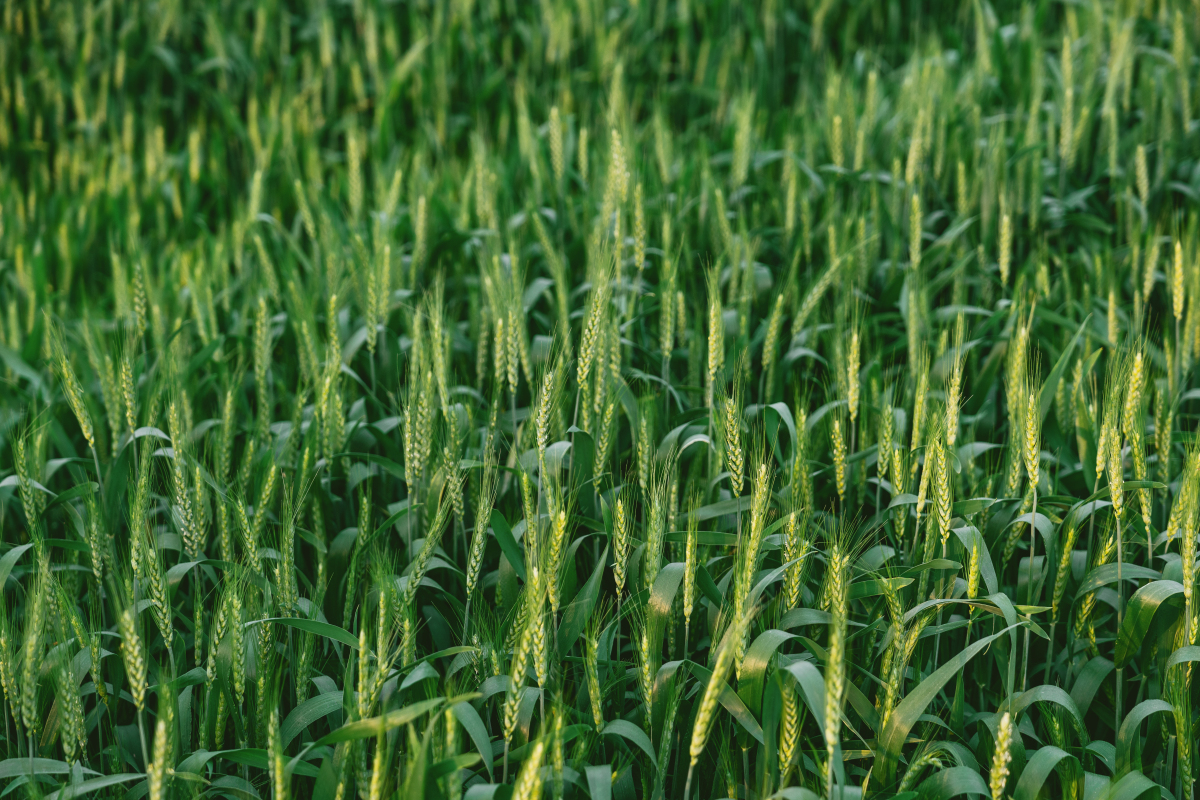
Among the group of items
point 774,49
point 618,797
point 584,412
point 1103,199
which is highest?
point 774,49

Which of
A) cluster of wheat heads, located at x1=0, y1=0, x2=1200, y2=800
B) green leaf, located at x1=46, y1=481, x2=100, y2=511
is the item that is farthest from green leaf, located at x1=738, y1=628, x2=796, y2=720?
green leaf, located at x1=46, y1=481, x2=100, y2=511

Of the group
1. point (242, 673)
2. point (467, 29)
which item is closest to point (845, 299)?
point (242, 673)

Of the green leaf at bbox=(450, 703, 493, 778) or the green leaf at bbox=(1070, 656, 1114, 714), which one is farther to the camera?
the green leaf at bbox=(1070, 656, 1114, 714)

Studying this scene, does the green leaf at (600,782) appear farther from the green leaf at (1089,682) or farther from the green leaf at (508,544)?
the green leaf at (1089,682)

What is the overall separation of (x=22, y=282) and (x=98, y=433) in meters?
1.31

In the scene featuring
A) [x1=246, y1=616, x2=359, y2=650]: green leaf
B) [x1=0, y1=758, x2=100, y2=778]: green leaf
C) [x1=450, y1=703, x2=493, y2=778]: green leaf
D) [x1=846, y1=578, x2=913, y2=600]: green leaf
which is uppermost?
[x1=246, y1=616, x2=359, y2=650]: green leaf

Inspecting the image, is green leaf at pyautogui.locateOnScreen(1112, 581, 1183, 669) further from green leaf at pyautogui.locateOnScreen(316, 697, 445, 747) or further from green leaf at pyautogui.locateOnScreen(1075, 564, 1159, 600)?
green leaf at pyautogui.locateOnScreen(316, 697, 445, 747)

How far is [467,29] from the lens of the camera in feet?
16.4

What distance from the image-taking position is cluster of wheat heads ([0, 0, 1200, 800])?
154cm

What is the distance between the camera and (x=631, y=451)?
87.8 inches

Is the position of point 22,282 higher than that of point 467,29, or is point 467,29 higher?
point 467,29

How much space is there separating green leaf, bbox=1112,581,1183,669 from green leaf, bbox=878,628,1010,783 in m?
0.33

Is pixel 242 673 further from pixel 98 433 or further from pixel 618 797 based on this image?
pixel 98 433

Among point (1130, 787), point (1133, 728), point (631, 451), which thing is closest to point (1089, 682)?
point (1133, 728)
